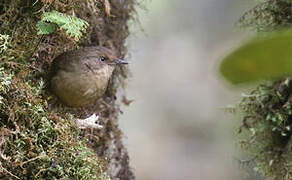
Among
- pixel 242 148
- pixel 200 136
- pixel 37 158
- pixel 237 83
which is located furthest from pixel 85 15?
pixel 200 136

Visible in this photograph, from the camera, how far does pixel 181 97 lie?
10.9 metres

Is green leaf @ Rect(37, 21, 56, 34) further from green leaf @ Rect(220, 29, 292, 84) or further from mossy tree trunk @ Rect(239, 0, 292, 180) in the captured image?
green leaf @ Rect(220, 29, 292, 84)

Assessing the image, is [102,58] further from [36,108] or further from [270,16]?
[270,16]

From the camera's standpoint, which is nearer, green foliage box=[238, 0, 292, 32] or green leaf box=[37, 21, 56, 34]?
green leaf box=[37, 21, 56, 34]

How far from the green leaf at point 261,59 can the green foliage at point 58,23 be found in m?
1.72

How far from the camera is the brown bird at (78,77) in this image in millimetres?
2467

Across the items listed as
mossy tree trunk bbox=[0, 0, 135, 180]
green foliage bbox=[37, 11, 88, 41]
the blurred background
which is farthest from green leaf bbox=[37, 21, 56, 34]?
the blurred background

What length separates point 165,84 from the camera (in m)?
10.9

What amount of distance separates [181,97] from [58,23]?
8872 millimetres

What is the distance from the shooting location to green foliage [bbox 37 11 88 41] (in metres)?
2.12

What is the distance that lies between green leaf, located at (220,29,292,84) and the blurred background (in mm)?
8587

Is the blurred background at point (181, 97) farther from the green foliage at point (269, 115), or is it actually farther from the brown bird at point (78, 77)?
the brown bird at point (78, 77)

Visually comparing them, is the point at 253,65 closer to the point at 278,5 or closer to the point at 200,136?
the point at 278,5

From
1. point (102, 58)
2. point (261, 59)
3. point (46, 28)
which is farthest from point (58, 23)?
point (261, 59)
